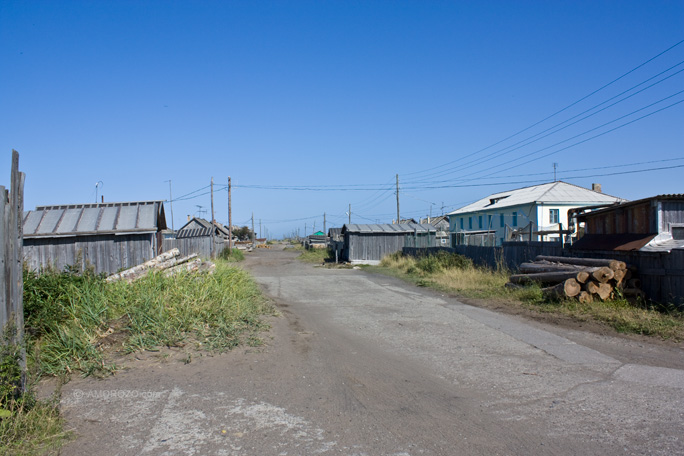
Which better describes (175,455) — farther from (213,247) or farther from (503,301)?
(213,247)

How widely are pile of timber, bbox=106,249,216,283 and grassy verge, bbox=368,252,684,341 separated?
7.61m

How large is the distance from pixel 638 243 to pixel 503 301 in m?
3.37

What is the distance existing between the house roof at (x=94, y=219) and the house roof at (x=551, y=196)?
30.0 meters

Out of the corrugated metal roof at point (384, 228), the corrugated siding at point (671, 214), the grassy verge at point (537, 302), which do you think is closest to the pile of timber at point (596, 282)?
the grassy verge at point (537, 302)

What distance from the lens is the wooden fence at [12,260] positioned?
4379 mm

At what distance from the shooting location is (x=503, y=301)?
12.6m

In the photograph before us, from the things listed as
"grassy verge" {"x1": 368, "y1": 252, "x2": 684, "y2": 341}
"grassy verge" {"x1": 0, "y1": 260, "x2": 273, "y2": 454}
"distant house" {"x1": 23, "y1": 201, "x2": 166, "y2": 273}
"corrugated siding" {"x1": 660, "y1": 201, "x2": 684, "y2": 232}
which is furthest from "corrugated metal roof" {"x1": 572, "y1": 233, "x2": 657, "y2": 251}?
"distant house" {"x1": 23, "y1": 201, "x2": 166, "y2": 273}

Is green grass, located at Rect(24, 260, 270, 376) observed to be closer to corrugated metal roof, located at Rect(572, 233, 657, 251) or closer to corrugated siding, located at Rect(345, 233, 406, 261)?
corrugated metal roof, located at Rect(572, 233, 657, 251)

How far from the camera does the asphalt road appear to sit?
4164 millimetres

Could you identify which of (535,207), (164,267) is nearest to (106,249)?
(164,267)

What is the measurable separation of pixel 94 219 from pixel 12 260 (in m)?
11.0

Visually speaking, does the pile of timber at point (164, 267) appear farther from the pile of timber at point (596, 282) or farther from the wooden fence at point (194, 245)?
the wooden fence at point (194, 245)

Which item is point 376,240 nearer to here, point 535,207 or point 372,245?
point 372,245

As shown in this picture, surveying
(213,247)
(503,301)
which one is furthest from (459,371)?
(213,247)
